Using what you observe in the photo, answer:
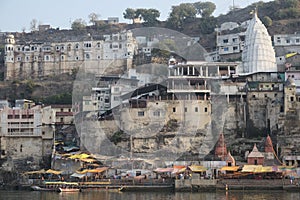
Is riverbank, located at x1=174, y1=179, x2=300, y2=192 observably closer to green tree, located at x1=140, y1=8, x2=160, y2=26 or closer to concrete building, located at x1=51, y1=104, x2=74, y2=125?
concrete building, located at x1=51, y1=104, x2=74, y2=125

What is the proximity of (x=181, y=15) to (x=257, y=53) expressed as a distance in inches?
1187

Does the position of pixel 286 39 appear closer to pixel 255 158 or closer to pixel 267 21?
pixel 267 21

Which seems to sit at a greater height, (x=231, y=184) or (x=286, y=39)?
(x=286, y=39)

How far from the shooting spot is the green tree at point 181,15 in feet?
295

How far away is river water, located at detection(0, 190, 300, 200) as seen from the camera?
42438 millimetres

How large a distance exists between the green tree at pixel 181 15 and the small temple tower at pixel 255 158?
4208 centimetres

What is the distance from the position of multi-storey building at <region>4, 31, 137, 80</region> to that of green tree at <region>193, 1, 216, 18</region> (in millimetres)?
17568

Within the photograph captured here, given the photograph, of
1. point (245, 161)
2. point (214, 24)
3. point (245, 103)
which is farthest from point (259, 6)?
point (245, 161)

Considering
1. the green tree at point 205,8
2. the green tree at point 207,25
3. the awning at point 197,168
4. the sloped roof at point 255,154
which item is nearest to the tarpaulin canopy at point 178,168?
the awning at point 197,168

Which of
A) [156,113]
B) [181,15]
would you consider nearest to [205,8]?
[181,15]

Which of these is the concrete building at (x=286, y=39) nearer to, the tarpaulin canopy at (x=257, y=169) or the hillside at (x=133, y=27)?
the hillside at (x=133, y=27)

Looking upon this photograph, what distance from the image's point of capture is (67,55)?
77812 mm

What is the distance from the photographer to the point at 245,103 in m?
56.1

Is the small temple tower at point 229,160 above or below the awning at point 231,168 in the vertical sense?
above
